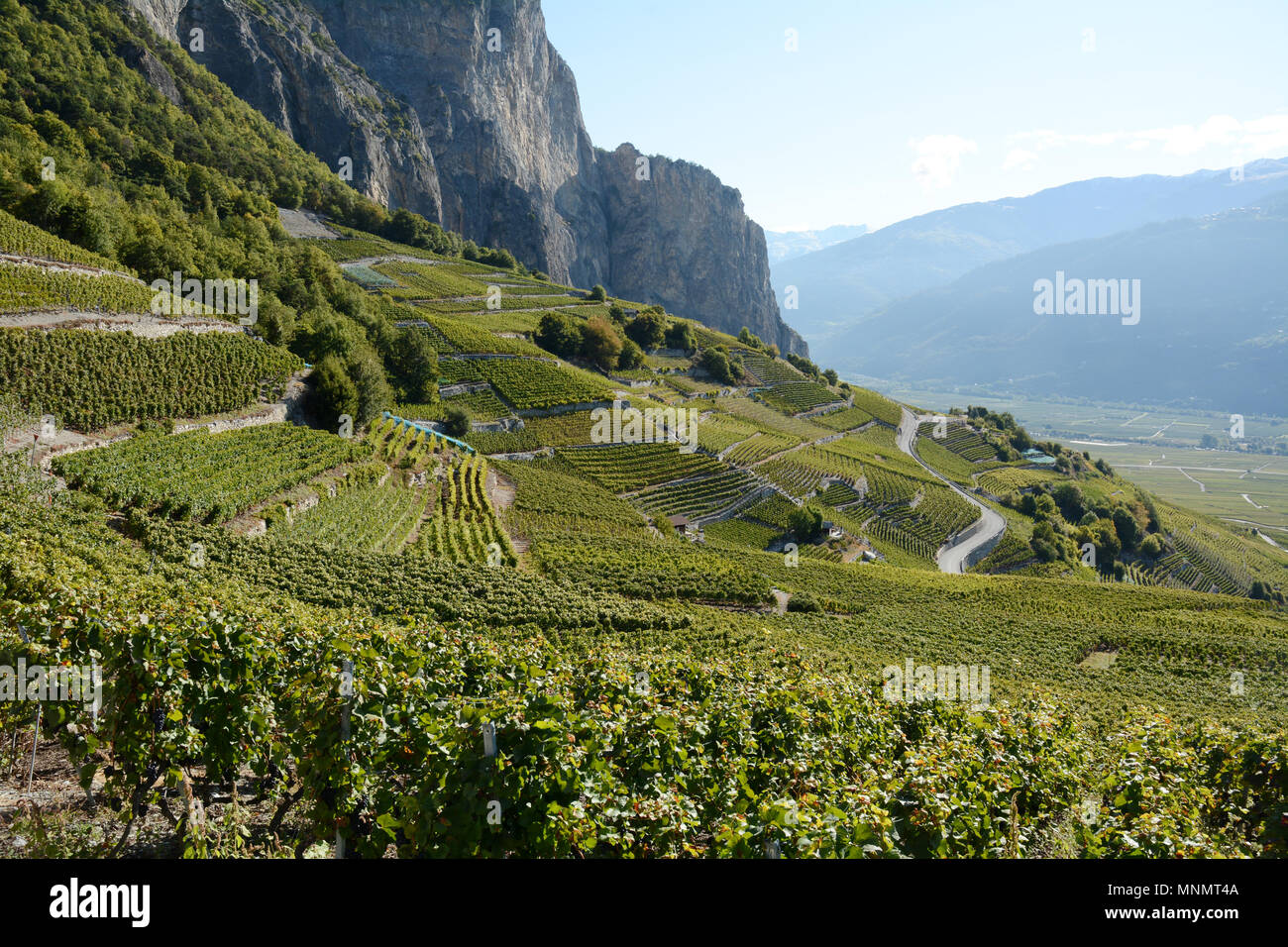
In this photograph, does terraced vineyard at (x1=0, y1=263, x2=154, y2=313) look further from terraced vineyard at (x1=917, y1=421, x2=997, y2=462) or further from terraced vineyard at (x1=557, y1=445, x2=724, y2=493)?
terraced vineyard at (x1=917, y1=421, x2=997, y2=462)

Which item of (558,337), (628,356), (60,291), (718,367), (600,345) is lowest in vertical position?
(60,291)

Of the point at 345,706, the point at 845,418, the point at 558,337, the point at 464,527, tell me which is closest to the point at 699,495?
the point at 464,527

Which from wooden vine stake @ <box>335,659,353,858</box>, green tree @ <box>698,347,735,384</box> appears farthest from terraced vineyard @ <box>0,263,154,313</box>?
green tree @ <box>698,347,735,384</box>

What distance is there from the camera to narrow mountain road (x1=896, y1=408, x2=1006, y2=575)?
205 ft

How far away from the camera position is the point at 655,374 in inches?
3388

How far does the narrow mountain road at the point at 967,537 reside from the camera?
6250 centimetres

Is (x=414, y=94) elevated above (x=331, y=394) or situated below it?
above

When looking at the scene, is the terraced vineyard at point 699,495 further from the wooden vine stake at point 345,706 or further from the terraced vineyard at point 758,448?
the wooden vine stake at point 345,706

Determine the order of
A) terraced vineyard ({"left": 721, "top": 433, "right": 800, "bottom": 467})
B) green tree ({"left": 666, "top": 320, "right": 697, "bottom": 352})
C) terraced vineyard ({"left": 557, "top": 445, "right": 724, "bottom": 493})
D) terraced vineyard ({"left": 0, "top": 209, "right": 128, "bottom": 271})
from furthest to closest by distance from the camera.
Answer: green tree ({"left": 666, "top": 320, "right": 697, "bottom": 352})
terraced vineyard ({"left": 721, "top": 433, "right": 800, "bottom": 467})
terraced vineyard ({"left": 557, "top": 445, "right": 724, "bottom": 493})
terraced vineyard ({"left": 0, "top": 209, "right": 128, "bottom": 271})

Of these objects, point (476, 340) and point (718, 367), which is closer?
point (476, 340)

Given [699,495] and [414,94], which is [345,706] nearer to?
[699,495]

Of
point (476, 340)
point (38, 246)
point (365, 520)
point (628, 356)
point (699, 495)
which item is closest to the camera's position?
point (365, 520)

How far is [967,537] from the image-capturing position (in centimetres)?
6881
